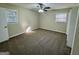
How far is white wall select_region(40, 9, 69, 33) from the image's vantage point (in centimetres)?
516

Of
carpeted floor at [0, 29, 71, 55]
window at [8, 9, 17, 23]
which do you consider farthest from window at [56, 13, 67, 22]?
window at [8, 9, 17, 23]

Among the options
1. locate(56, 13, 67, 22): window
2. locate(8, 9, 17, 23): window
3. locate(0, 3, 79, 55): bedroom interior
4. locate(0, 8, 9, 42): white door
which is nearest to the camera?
locate(0, 3, 79, 55): bedroom interior

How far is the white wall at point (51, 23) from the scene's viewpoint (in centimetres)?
516

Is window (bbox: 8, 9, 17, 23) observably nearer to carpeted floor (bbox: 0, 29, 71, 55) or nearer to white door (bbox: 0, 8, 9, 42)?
white door (bbox: 0, 8, 9, 42)

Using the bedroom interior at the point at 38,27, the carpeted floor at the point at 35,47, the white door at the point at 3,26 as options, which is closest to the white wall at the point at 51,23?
the bedroom interior at the point at 38,27

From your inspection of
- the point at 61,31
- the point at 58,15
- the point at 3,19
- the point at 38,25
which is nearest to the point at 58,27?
the point at 61,31

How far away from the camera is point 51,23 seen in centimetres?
591

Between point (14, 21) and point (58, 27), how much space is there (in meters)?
3.15

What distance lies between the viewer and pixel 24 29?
5117 millimetres

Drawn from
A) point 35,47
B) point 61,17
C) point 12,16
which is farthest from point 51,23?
point 35,47

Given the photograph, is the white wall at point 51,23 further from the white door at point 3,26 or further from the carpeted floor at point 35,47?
the white door at point 3,26

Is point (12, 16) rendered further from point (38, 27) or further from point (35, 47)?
point (38, 27)
